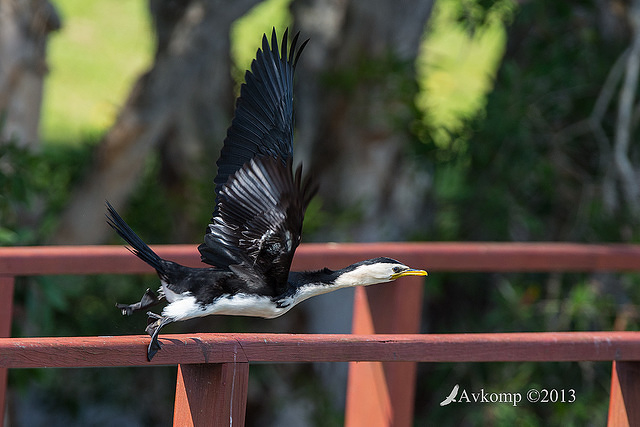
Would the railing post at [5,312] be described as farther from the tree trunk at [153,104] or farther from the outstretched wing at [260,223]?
the tree trunk at [153,104]

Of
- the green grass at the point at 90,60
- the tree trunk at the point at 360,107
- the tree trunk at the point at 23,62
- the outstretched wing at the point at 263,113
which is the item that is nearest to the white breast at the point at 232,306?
the outstretched wing at the point at 263,113

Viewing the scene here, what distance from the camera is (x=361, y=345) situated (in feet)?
5.59

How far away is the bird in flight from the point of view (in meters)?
1.74

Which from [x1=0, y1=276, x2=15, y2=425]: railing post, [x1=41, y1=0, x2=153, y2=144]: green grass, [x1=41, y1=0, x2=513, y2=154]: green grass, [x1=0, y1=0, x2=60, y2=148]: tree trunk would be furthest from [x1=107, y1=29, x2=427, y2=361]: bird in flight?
[x1=41, y1=0, x2=153, y2=144]: green grass

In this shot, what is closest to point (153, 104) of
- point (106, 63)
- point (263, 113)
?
point (263, 113)

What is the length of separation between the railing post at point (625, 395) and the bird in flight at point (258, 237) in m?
0.49

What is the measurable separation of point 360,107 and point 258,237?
239cm

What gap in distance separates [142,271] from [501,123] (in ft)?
6.37

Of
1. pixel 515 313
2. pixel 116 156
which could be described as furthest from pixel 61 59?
pixel 515 313

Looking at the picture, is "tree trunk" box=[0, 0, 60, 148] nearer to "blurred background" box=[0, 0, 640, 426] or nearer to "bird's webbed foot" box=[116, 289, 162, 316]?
"blurred background" box=[0, 0, 640, 426]

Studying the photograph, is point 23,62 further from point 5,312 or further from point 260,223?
point 260,223

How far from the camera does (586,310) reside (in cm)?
379

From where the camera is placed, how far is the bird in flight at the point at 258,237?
174cm

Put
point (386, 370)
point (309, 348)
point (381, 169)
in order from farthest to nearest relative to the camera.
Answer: point (381, 169), point (386, 370), point (309, 348)
